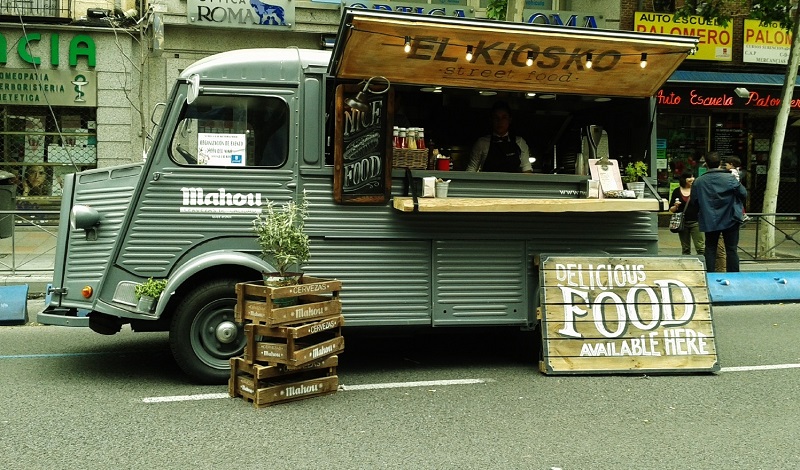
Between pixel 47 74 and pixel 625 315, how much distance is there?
15.2 metres

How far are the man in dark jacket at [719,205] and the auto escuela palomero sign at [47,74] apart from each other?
13.2m

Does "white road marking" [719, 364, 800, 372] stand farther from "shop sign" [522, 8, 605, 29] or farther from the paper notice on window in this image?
"shop sign" [522, 8, 605, 29]

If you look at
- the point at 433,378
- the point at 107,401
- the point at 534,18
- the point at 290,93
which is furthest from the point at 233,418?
the point at 534,18

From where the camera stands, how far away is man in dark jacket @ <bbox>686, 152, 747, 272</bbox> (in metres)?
11.6

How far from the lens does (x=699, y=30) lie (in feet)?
69.7

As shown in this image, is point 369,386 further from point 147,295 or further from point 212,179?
point 212,179

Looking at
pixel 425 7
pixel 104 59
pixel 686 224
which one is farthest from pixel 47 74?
pixel 686 224

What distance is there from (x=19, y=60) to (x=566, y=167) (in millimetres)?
14082

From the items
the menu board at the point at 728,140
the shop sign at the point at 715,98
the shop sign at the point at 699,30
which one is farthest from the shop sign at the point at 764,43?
the menu board at the point at 728,140

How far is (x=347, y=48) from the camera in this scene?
6.54 meters

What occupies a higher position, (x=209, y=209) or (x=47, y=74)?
(x=47, y=74)

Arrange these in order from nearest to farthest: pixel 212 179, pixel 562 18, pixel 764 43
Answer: pixel 212 179 → pixel 562 18 → pixel 764 43

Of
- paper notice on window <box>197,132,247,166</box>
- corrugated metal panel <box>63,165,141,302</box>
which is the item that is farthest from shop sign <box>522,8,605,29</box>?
corrugated metal panel <box>63,165,141,302</box>

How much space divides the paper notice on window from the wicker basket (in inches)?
51.1
